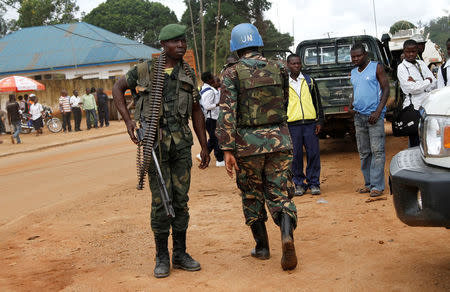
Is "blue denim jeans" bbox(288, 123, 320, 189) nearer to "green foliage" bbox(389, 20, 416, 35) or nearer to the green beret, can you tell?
the green beret

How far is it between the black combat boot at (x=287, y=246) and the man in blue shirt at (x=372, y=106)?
2.90 meters

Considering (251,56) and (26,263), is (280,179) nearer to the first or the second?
(251,56)

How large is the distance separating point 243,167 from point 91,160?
33.2 feet

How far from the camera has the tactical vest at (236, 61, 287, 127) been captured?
453 cm

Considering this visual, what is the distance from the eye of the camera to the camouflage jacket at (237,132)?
450 cm

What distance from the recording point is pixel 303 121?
7.65 metres

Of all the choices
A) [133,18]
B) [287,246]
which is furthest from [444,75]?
[133,18]

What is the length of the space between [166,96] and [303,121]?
11.2ft

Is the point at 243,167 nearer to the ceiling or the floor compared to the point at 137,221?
nearer to the ceiling

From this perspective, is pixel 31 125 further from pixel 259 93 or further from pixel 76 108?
pixel 259 93

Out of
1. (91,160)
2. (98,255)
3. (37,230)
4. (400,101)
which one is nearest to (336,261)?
(98,255)

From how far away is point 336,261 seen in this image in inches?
180

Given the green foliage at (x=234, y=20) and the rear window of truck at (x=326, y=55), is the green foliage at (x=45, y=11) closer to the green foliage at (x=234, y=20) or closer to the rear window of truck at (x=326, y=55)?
the green foliage at (x=234, y=20)

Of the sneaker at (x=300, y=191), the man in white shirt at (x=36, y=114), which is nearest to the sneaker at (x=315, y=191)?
the sneaker at (x=300, y=191)
